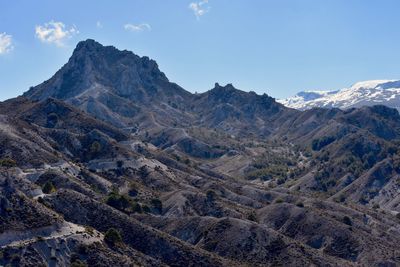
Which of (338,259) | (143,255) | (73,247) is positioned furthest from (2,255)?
(338,259)

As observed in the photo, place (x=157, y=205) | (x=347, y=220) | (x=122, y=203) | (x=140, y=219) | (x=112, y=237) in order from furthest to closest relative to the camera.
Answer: (x=347, y=220) < (x=157, y=205) < (x=122, y=203) < (x=140, y=219) < (x=112, y=237)

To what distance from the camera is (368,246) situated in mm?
136125

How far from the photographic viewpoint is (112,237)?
108875 millimetres

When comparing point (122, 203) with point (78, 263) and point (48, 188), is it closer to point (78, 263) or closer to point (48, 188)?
point (48, 188)

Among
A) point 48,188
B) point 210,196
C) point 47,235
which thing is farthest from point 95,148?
point 47,235

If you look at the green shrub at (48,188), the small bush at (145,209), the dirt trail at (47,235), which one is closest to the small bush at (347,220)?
the small bush at (145,209)

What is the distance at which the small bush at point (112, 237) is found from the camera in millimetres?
108062

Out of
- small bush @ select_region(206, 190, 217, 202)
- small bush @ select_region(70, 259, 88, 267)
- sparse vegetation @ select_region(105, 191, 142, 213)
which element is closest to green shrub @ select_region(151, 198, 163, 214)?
sparse vegetation @ select_region(105, 191, 142, 213)

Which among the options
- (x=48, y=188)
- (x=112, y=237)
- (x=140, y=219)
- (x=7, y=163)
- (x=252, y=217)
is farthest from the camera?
(x=252, y=217)

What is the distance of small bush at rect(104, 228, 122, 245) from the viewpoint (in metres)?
108

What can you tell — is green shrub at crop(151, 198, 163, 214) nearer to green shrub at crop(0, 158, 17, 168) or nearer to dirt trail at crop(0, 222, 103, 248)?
green shrub at crop(0, 158, 17, 168)

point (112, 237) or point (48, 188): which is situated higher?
point (48, 188)

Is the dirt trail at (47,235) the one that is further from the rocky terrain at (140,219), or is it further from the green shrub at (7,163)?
the green shrub at (7,163)

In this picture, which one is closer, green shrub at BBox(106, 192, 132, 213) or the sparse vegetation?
green shrub at BBox(106, 192, 132, 213)
